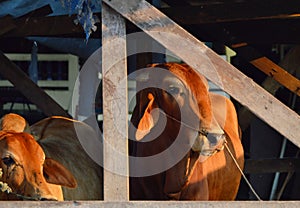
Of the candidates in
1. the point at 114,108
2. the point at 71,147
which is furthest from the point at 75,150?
the point at 114,108

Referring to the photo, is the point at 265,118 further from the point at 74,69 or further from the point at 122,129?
the point at 74,69

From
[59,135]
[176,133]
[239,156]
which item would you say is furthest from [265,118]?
[239,156]

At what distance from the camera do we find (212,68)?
17.1 feet

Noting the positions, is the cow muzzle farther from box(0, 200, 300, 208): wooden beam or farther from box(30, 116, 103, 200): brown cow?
box(0, 200, 300, 208): wooden beam

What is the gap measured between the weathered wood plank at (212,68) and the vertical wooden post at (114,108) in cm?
10

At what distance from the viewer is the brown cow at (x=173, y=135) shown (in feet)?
21.4

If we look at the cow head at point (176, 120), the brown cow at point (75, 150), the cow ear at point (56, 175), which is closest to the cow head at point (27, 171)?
the cow ear at point (56, 175)

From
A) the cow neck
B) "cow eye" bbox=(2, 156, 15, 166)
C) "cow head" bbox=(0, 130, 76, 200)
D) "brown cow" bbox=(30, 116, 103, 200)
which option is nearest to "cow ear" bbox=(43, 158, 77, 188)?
"cow head" bbox=(0, 130, 76, 200)

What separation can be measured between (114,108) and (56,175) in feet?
3.22

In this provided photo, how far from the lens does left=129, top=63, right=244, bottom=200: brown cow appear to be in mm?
6531

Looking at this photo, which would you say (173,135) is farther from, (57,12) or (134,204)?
(57,12)

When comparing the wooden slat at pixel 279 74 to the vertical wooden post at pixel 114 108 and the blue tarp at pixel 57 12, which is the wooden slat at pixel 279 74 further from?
the vertical wooden post at pixel 114 108

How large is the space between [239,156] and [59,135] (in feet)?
5.56

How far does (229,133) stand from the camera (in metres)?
8.06
